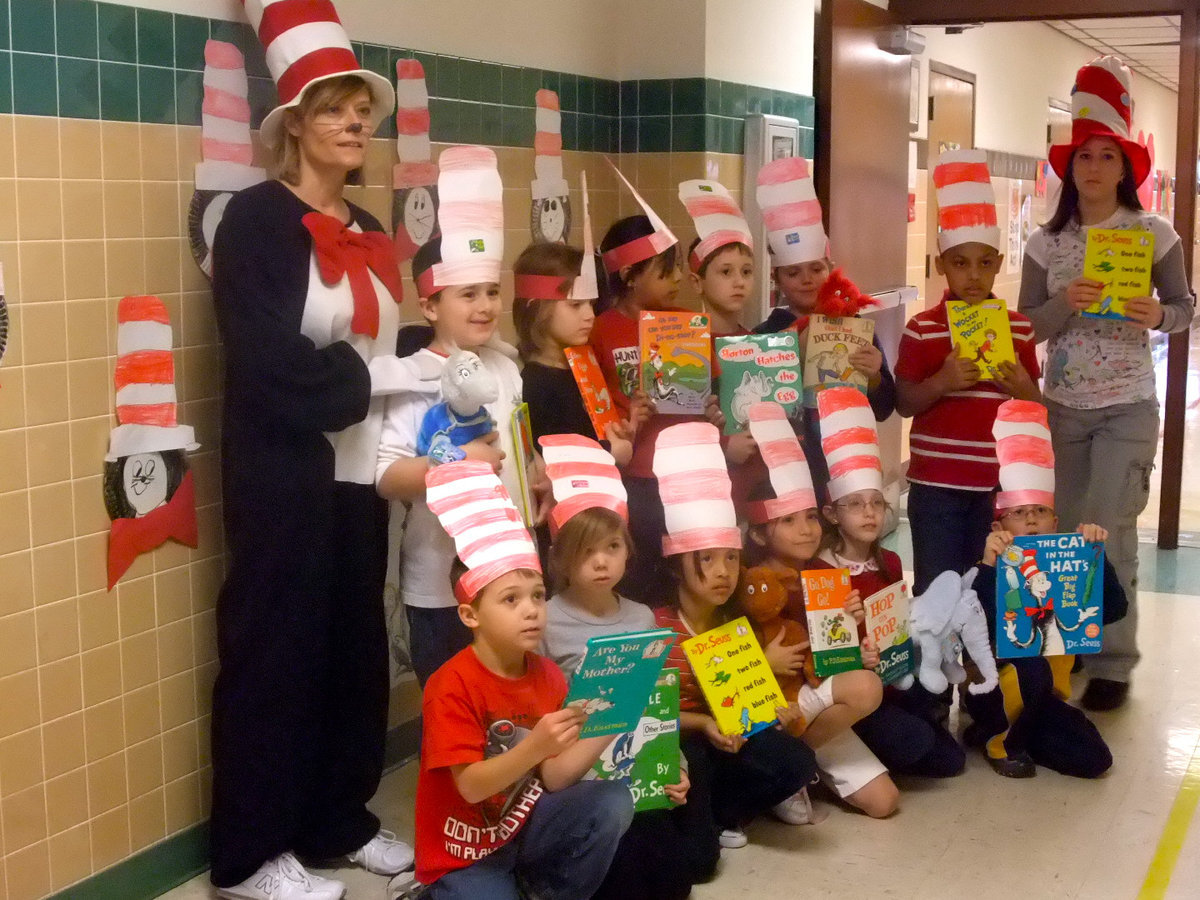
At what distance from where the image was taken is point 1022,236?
9539 millimetres

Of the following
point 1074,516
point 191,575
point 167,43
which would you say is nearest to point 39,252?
point 167,43

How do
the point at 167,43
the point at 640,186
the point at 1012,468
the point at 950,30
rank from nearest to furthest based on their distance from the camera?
1. the point at 167,43
2. the point at 1012,468
3. the point at 640,186
4. the point at 950,30

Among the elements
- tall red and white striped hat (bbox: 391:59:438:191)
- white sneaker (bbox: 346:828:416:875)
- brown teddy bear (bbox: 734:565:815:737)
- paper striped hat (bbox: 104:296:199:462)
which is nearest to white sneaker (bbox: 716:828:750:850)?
brown teddy bear (bbox: 734:565:815:737)

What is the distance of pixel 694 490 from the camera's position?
293 centimetres

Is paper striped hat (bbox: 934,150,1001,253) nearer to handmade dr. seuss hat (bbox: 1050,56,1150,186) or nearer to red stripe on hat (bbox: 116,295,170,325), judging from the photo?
handmade dr. seuss hat (bbox: 1050,56,1150,186)

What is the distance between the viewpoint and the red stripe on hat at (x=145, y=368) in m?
2.61

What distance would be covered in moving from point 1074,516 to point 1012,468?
0.77m

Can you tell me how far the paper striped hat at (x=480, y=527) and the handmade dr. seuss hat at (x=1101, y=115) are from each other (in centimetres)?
226

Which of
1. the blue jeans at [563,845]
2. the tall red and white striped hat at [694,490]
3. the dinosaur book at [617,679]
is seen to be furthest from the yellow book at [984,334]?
the blue jeans at [563,845]

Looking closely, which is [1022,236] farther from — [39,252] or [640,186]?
[39,252]

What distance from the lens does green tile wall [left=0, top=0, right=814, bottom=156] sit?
2.42m

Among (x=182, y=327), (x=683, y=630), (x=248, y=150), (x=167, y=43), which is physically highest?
(x=167, y=43)

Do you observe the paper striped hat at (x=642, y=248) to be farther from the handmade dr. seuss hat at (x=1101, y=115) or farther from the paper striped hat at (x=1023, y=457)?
the handmade dr. seuss hat at (x=1101, y=115)

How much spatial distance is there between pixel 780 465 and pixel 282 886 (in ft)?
4.52
